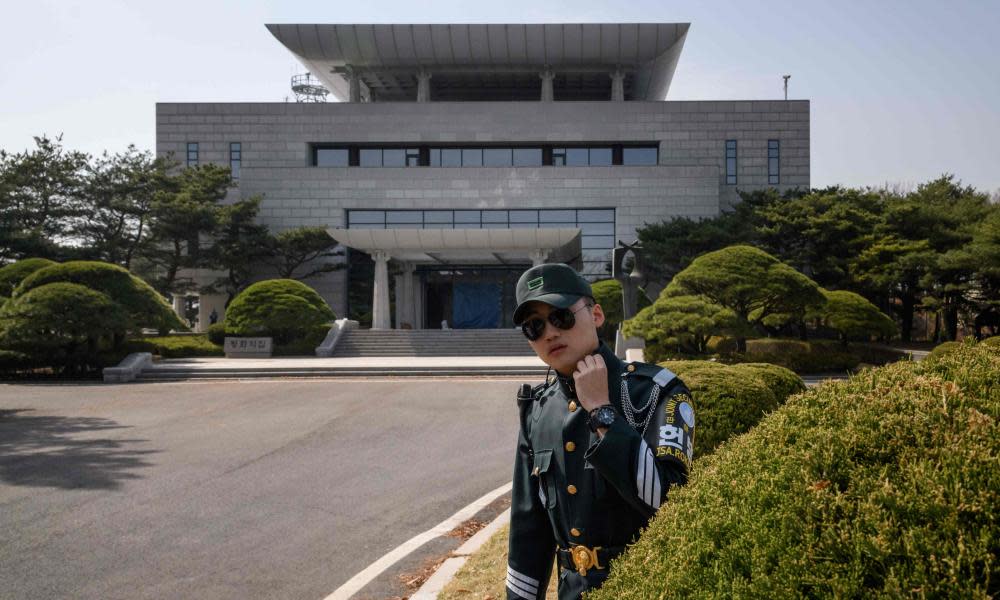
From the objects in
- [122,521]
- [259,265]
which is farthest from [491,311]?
[122,521]

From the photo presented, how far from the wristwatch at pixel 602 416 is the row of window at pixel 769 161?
1698 inches

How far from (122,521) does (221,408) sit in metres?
8.42

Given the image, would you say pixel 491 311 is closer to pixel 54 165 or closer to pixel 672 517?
pixel 54 165

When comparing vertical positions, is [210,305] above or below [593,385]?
below

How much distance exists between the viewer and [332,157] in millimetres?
42406

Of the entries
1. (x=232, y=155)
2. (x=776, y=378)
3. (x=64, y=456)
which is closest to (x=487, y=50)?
(x=232, y=155)

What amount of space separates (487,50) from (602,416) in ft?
144

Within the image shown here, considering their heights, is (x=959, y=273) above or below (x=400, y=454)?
above

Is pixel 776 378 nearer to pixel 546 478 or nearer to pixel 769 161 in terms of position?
pixel 546 478

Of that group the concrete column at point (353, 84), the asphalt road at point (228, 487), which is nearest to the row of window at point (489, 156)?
the concrete column at point (353, 84)

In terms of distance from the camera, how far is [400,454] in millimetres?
9844

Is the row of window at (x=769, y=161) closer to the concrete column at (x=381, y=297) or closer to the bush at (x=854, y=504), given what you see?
the concrete column at (x=381, y=297)

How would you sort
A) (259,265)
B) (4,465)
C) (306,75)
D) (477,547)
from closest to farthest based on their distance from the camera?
(477,547), (4,465), (259,265), (306,75)

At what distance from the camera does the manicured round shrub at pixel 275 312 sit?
28.4 metres
